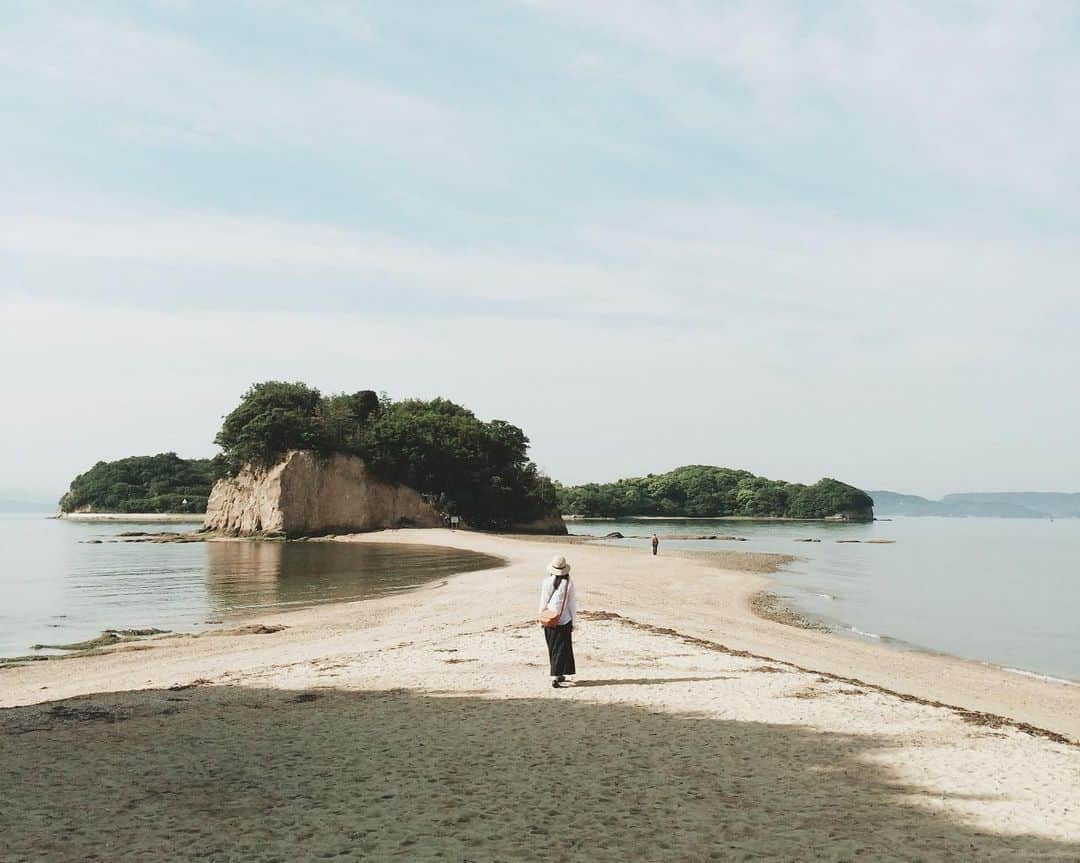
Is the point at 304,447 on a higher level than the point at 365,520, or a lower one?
higher

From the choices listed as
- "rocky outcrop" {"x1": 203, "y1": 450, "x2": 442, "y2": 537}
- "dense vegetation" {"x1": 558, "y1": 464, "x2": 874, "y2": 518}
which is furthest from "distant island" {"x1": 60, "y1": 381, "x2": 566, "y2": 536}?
"dense vegetation" {"x1": 558, "y1": 464, "x2": 874, "y2": 518}

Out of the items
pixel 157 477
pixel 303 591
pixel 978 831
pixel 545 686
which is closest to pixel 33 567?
pixel 303 591

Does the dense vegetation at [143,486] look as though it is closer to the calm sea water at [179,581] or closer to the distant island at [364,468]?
the distant island at [364,468]

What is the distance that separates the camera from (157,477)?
157 metres

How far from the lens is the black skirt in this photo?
1310 cm

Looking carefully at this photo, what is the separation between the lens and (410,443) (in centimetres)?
7988

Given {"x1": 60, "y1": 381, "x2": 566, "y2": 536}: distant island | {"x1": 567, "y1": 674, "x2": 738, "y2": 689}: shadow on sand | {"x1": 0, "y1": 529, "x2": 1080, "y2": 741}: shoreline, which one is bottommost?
{"x1": 0, "y1": 529, "x2": 1080, "y2": 741}: shoreline

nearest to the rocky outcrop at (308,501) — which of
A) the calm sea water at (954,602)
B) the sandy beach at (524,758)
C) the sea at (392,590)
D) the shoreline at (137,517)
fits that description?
the sea at (392,590)

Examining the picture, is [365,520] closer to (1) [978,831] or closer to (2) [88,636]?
(2) [88,636]

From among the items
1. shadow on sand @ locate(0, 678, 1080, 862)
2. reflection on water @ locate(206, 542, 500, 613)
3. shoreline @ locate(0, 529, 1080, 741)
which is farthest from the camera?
reflection on water @ locate(206, 542, 500, 613)

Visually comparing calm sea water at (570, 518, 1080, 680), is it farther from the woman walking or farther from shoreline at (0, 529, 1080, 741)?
the woman walking

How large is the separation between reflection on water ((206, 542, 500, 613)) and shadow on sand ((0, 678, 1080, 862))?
1712 cm

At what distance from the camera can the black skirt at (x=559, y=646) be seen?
516 inches

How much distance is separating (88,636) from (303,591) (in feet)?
32.6
